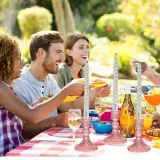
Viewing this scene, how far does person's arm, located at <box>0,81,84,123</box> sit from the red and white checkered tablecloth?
0.45ft

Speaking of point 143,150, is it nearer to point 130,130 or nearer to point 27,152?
point 130,130

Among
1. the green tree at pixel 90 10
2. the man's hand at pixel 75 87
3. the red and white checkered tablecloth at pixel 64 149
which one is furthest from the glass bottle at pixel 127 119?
the green tree at pixel 90 10

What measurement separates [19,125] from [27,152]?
562mm

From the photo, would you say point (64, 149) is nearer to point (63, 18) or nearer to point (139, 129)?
point (139, 129)

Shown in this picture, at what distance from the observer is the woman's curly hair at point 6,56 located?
9.17 feet

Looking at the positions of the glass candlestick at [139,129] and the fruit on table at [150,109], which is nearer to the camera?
the glass candlestick at [139,129]

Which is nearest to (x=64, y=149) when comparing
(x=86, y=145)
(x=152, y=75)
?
(x=86, y=145)

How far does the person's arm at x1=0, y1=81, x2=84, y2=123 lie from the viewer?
2.70 metres

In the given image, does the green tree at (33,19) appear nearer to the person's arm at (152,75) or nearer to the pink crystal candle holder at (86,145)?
the person's arm at (152,75)

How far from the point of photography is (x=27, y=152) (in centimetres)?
234

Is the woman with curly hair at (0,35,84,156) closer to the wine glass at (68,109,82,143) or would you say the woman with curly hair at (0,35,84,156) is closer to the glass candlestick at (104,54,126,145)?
the wine glass at (68,109,82,143)

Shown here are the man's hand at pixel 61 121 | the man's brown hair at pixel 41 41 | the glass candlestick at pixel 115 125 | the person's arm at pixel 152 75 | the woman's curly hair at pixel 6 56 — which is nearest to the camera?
the glass candlestick at pixel 115 125

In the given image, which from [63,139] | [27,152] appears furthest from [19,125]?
[27,152]

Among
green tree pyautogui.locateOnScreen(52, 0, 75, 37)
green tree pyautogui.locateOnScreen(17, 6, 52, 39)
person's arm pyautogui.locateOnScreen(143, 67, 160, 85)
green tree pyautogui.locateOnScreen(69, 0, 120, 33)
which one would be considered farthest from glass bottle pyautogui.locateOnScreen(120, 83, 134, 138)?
green tree pyautogui.locateOnScreen(69, 0, 120, 33)
